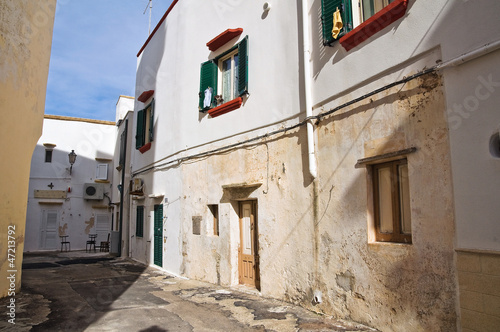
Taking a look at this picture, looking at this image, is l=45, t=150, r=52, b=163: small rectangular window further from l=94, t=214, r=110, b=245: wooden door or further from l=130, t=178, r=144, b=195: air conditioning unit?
l=130, t=178, r=144, b=195: air conditioning unit

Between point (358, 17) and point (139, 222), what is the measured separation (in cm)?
1056

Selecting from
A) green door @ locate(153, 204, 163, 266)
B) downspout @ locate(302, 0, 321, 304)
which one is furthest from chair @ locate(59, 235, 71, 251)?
downspout @ locate(302, 0, 321, 304)

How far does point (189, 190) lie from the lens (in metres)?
9.80

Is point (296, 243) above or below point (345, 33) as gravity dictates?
below

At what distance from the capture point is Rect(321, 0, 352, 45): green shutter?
223 inches

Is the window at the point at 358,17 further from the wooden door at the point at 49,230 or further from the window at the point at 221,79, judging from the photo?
the wooden door at the point at 49,230

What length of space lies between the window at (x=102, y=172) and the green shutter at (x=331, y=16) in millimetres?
17702

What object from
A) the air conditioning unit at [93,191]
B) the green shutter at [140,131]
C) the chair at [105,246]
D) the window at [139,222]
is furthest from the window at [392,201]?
the air conditioning unit at [93,191]

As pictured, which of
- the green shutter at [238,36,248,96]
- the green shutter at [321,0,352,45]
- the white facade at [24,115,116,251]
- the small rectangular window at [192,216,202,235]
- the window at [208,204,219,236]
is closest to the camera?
the green shutter at [321,0,352,45]

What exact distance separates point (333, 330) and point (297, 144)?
3.04 m

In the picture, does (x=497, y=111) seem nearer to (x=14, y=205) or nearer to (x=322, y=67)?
(x=322, y=67)

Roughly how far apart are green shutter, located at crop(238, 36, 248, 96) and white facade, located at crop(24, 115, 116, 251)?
14.8 meters

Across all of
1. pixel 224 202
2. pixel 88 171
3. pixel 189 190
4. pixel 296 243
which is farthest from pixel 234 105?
pixel 88 171

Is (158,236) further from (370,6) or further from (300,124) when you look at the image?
(370,6)
